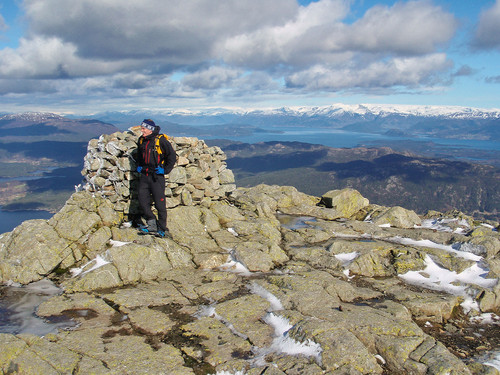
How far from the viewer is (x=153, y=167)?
14977 millimetres

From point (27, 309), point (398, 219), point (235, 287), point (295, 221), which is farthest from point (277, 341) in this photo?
point (398, 219)

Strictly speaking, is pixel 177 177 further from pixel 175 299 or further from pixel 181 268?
pixel 175 299

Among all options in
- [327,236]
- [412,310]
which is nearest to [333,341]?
[412,310]

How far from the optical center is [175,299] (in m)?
11.6

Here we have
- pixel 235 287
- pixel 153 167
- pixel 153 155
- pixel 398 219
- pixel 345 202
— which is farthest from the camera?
pixel 345 202

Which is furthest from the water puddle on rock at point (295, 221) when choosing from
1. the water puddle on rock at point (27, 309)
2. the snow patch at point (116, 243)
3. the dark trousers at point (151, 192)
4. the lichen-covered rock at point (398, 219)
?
the water puddle on rock at point (27, 309)

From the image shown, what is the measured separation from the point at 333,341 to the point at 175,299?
610 cm

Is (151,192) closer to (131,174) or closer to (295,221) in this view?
(131,174)

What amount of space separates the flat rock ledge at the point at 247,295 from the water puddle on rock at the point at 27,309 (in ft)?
1.25

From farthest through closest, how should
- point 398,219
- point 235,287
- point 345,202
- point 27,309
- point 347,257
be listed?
1. point 345,202
2. point 398,219
3. point 347,257
4. point 235,287
5. point 27,309

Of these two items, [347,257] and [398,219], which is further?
[398,219]

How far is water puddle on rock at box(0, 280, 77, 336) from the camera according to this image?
9.55 metres

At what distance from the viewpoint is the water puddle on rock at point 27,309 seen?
955cm

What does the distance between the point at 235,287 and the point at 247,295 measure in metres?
0.97
